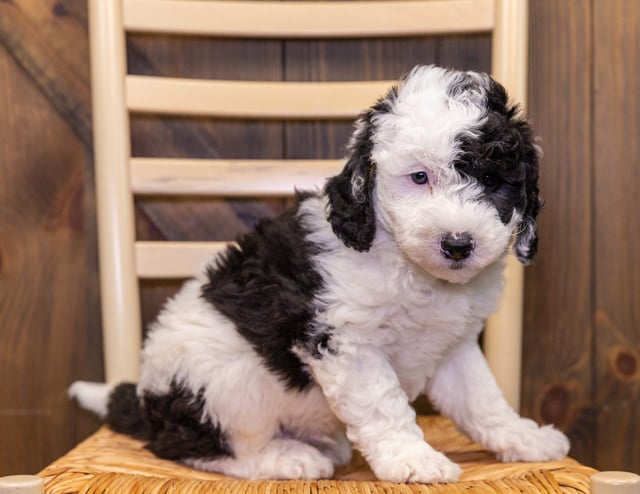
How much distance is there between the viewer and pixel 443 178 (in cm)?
105

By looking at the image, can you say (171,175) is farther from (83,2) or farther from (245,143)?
(83,2)

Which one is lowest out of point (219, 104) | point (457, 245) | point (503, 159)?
point (457, 245)

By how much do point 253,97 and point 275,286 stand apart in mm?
516

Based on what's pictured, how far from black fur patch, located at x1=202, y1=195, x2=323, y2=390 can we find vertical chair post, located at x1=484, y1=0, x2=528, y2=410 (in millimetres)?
477

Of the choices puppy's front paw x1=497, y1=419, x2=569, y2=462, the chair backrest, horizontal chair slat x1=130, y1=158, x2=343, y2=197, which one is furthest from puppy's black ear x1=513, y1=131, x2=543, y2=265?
horizontal chair slat x1=130, y1=158, x2=343, y2=197

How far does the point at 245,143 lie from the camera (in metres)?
1.77

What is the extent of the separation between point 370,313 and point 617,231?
85 centimetres

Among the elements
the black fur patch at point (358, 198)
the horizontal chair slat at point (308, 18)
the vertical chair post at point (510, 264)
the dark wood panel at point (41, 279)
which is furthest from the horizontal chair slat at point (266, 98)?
the black fur patch at point (358, 198)

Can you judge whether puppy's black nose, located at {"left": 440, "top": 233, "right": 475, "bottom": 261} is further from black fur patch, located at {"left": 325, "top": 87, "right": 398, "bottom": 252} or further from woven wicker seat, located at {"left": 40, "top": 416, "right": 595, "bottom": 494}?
woven wicker seat, located at {"left": 40, "top": 416, "right": 595, "bottom": 494}

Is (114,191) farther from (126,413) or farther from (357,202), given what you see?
(357,202)

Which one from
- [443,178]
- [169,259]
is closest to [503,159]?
[443,178]

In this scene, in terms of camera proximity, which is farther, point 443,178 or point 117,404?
point 117,404

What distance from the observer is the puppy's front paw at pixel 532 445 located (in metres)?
1.21

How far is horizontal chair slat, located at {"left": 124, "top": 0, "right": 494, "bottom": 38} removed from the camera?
1.55 meters
